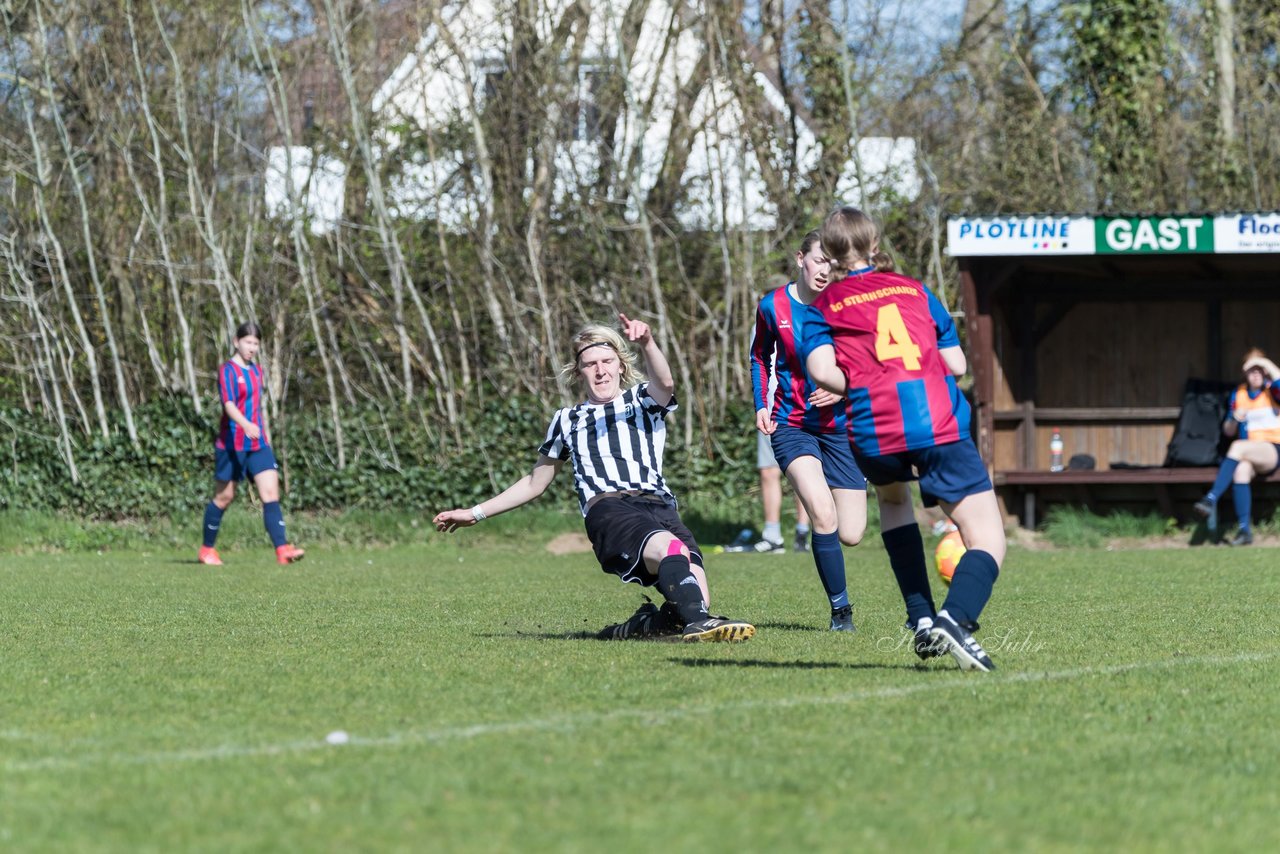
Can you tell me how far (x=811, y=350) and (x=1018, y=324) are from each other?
1133 cm

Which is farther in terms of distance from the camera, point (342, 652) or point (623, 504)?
point (623, 504)

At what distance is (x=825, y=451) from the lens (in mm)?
7656

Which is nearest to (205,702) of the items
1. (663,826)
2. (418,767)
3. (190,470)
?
(418,767)

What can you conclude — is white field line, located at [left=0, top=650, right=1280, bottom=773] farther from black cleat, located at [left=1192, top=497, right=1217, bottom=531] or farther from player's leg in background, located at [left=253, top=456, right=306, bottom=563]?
black cleat, located at [left=1192, top=497, right=1217, bottom=531]

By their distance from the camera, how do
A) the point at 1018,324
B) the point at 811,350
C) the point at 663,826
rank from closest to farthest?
the point at 663,826
the point at 811,350
the point at 1018,324

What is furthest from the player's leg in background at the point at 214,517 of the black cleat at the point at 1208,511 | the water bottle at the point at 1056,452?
the black cleat at the point at 1208,511

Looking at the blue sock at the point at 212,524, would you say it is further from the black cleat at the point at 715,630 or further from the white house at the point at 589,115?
the black cleat at the point at 715,630

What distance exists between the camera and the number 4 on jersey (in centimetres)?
565

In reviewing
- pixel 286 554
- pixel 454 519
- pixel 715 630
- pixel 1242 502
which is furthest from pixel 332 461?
pixel 715 630

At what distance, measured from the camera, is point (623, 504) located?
7004 mm

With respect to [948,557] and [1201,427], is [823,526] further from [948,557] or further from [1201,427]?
[1201,427]

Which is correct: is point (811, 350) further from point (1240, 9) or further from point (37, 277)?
point (1240, 9)

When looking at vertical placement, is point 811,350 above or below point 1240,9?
below

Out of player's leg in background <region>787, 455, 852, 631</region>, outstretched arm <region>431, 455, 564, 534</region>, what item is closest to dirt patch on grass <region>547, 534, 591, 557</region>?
player's leg in background <region>787, 455, 852, 631</region>
